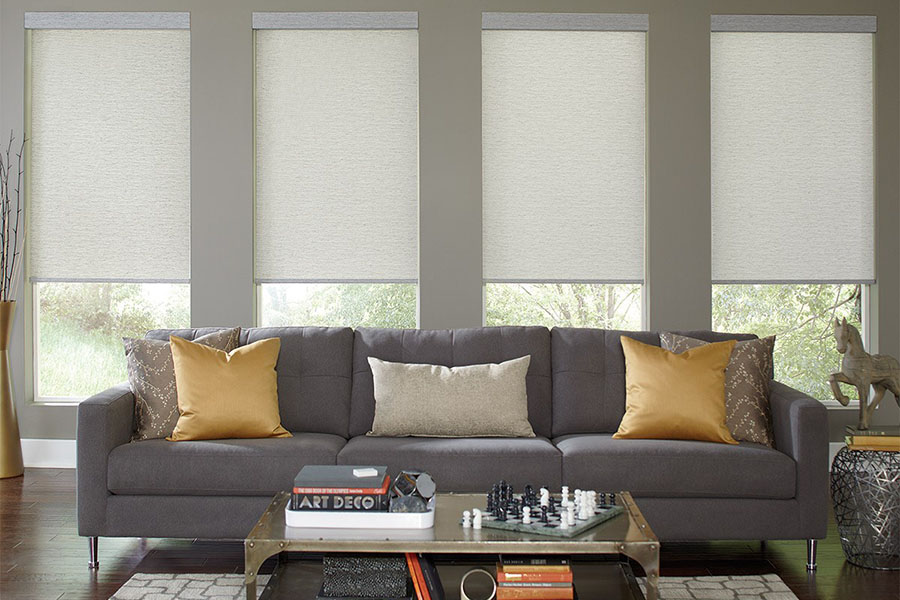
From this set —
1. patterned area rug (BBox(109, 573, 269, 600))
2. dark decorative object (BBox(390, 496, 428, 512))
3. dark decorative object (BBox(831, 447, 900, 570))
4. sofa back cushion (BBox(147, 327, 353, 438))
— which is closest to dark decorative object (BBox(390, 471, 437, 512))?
dark decorative object (BBox(390, 496, 428, 512))

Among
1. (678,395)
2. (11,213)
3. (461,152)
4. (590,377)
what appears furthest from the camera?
(11,213)

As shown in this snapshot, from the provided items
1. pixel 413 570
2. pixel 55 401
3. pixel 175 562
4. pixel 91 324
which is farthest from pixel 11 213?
pixel 413 570

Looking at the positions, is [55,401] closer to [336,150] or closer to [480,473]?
[336,150]

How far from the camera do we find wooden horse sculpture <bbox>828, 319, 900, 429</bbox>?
419 centimetres

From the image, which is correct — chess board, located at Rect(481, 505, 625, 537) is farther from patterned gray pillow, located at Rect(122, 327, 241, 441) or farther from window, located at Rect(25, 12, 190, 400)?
window, located at Rect(25, 12, 190, 400)

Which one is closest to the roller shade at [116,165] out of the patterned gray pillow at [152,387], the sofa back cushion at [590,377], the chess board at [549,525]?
the patterned gray pillow at [152,387]

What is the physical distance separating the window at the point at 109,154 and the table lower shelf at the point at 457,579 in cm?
278

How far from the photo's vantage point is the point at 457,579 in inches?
A: 115

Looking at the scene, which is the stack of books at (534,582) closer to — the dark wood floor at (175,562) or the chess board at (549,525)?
the chess board at (549,525)

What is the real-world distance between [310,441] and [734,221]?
10.2ft

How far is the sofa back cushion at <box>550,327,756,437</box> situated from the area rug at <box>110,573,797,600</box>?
872 mm

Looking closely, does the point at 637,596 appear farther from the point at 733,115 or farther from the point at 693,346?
the point at 733,115

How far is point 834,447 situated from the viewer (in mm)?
5426

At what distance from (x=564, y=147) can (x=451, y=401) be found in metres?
2.16
